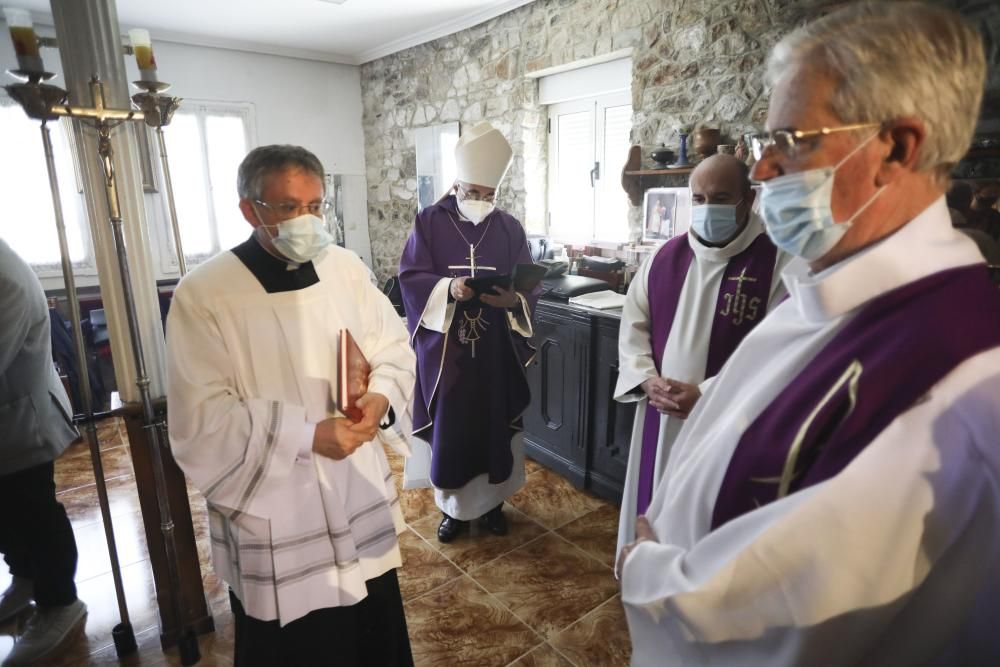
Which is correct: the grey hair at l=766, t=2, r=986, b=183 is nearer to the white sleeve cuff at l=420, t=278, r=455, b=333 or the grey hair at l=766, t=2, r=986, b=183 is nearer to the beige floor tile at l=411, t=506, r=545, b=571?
the white sleeve cuff at l=420, t=278, r=455, b=333

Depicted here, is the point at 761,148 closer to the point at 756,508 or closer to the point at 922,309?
the point at 922,309

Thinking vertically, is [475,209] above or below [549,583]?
above

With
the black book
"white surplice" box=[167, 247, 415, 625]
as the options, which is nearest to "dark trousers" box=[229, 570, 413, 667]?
"white surplice" box=[167, 247, 415, 625]

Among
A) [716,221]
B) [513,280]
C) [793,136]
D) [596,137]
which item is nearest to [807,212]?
[793,136]

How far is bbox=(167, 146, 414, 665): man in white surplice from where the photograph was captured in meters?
1.24

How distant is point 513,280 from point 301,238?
112 cm

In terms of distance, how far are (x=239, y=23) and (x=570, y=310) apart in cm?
396

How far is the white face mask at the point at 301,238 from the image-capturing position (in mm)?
1292

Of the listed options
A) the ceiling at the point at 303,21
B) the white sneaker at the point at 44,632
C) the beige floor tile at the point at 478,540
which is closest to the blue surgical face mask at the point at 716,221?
the beige floor tile at the point at 478,540

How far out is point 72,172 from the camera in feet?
15.2

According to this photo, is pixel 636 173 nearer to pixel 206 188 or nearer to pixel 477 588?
pixel 477 588

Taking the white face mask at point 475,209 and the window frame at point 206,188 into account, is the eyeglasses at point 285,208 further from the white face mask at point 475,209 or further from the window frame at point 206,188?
the window frame at point 206,188

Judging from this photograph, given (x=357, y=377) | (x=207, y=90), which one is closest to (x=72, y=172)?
(x=207, y=90)

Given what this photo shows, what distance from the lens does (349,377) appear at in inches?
52.7
